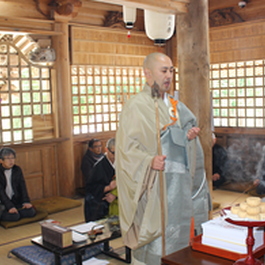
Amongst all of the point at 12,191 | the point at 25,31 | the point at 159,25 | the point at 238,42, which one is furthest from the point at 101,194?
the point at 238,42

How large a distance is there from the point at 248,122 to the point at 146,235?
452 cm

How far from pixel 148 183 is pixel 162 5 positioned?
1.58 m

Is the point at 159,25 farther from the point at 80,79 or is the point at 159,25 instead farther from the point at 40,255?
the point at 80,79

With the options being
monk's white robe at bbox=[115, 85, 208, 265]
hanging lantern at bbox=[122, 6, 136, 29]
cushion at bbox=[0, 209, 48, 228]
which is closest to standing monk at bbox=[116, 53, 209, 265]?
monk's white robe at bbox=[115, 85, 208, 265]

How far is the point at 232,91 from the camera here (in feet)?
22.8

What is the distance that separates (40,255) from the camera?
12.3 feet

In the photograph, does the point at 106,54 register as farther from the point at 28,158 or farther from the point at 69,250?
the point at 69,250

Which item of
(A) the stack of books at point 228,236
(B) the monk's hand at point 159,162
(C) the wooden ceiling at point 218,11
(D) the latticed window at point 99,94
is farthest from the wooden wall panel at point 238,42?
(A) the stack of books at point 228,236

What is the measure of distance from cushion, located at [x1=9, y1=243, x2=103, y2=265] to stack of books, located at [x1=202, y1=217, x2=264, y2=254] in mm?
2141

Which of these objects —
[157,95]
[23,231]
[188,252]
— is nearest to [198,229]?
[157,95]

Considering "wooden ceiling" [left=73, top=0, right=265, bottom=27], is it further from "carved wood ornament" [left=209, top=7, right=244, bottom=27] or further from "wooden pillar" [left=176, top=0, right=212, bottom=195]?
"wooden pillar" [left=176, top=0, right=212, bottom=195]

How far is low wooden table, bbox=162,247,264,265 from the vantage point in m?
1.66

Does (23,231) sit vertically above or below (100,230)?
below

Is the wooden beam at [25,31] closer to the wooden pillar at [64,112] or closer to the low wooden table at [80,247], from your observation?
the wooden pillar at [64,112]
